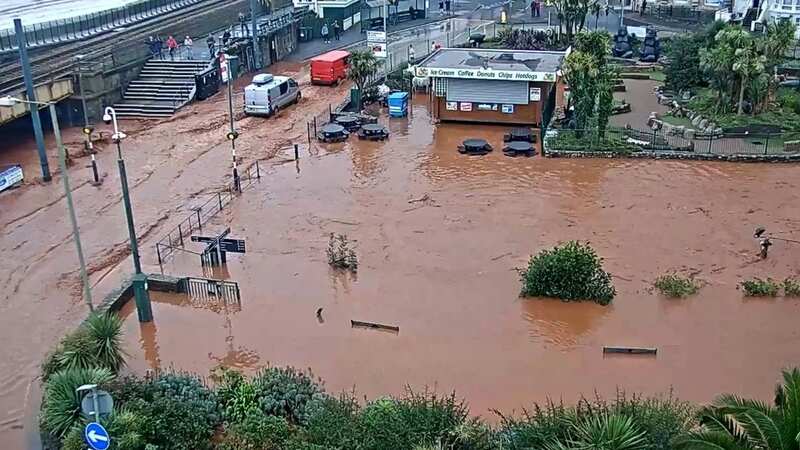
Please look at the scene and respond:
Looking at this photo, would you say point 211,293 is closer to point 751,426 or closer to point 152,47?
point 751,426

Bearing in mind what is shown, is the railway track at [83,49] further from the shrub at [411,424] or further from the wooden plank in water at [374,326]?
the shrub at [411,424]

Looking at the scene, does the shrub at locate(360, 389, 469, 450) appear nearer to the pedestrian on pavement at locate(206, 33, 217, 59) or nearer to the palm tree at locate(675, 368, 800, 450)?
the palm tree at locate(675, 368, 800, 450)

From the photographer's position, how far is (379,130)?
3747cm

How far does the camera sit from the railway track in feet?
124

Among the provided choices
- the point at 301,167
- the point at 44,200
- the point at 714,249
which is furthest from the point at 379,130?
the point at 714,249

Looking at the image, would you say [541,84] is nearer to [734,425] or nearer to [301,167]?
[301,167]

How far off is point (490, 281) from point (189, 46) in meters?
34.3

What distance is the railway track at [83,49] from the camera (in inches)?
1494

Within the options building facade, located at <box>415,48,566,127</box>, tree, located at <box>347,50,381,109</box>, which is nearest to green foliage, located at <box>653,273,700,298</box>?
building facade, located at <box>415,48,566,127</box>

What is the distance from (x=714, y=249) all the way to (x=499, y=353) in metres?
9.49

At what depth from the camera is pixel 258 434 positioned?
15.5 metres

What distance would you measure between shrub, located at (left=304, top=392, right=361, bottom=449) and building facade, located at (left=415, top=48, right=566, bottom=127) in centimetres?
2481

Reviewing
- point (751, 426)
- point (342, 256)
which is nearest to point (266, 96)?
point (342, 256)

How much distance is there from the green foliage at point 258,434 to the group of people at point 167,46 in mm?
35903
